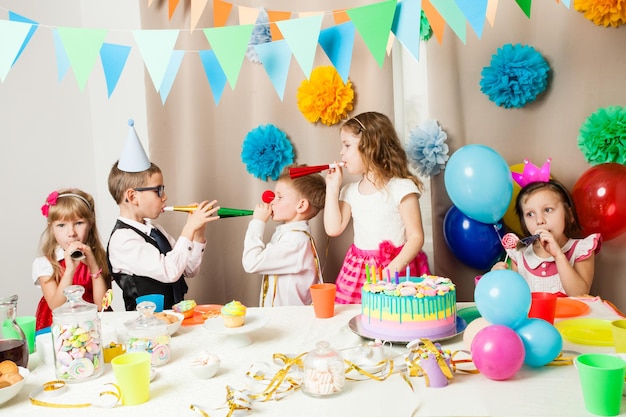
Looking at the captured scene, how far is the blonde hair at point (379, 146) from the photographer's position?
7.48 ft

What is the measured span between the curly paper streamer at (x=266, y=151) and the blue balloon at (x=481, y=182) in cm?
81

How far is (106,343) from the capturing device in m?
1.40

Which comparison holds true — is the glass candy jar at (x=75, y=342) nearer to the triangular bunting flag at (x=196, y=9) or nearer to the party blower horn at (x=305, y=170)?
the party blower horn at (x=305, y=170)

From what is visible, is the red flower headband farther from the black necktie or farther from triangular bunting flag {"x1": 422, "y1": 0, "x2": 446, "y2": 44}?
triangular bunting flag {"x1": 422, "y1": 0, "x2": 446, "y2": 44}

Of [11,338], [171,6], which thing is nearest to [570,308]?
[11,338]

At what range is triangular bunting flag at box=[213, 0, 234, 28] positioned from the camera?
2650 millimetres

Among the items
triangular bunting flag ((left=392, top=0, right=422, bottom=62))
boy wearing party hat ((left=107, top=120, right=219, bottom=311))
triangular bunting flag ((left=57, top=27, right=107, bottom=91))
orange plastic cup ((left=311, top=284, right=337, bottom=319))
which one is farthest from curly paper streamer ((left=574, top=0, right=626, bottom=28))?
triangular bunting flag ((left=57, top=27, right=107, bottom=91))

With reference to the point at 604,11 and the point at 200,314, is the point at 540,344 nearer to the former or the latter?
the point at 200,314

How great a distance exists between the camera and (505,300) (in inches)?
46.5

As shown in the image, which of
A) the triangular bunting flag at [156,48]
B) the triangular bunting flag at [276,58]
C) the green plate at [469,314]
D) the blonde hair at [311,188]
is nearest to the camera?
the green plate at [469,314]

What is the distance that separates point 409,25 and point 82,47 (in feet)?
3.35

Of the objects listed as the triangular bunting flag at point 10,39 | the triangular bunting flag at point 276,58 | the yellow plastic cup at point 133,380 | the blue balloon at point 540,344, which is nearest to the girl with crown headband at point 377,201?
the triangular bunting flag at point 276,58

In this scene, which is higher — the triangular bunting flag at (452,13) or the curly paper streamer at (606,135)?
the triangular bunting flag at (452,13)

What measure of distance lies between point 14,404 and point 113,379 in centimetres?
19
